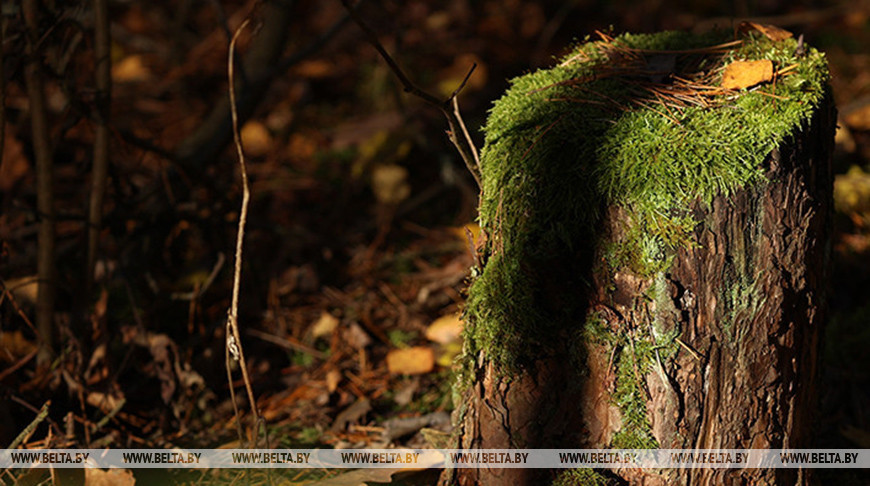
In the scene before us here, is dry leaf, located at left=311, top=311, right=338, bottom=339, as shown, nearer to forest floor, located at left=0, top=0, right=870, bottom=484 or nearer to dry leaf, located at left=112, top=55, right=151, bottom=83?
forest floor, located at left=0, top=0, right=870, bottom=484

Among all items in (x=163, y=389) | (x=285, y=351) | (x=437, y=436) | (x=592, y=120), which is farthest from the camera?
(x=285, y=351)

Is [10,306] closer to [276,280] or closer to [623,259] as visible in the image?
[276,280]

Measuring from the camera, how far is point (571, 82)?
78.4 inches

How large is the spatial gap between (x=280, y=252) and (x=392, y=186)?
0.73 m

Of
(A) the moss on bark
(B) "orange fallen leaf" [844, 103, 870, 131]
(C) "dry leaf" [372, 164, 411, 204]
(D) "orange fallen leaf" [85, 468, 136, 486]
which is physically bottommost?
(D) "orange fallen leaf" [85, 468, 136, 486]

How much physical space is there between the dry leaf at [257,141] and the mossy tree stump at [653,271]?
2779 millimetres

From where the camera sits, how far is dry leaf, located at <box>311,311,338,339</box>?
3012 mm

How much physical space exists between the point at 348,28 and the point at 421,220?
2510 mm

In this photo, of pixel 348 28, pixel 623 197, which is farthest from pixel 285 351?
pixel 348 28

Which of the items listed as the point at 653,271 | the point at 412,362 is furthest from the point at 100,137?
the point at 653,271

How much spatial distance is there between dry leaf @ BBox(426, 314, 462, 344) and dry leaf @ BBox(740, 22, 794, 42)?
58.8 inches

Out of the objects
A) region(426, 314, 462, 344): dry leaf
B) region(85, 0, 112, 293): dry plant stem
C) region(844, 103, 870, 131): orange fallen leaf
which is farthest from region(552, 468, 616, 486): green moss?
region(844, 103, 870, 131): orange fallen leaf

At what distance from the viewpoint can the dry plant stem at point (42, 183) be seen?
7.36ft

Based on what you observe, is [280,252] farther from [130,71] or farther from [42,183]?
[130,71]
